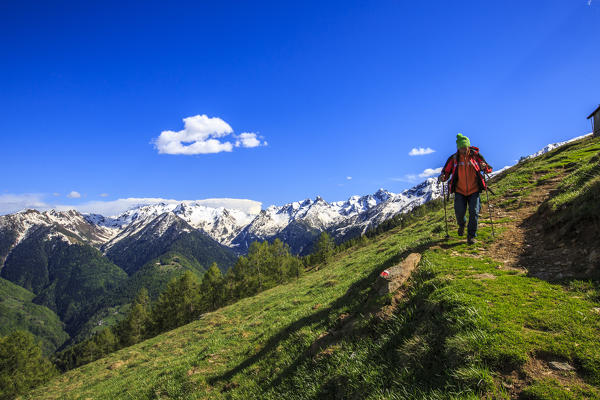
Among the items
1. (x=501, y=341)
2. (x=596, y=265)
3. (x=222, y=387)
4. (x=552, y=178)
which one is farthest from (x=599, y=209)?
(x=552, y=178)

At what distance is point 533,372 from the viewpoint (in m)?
4.22

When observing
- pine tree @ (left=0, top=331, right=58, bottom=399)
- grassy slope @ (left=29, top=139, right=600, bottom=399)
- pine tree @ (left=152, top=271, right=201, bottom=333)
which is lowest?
pine tree @ (left=0, top=331, right=58, bottom=399)

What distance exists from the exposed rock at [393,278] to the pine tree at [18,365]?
248ft

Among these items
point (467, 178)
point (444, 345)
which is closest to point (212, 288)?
point (467, 178)

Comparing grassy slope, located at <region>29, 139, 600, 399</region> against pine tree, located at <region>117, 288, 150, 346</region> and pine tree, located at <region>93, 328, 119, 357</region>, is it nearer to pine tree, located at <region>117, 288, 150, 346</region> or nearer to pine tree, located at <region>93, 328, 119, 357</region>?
pine tree, located at <region>117, 288, 150, 346</region>

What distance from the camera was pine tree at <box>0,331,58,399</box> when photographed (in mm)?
51625

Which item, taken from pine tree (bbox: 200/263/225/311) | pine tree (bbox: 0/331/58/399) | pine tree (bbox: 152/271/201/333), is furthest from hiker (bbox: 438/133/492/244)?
pine tree (bbox: 0/331/58/399)

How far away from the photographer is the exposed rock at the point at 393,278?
8.26 meters

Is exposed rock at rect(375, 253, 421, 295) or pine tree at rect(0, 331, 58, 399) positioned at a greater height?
exposed rock at rect(375, 253, 421, 295)

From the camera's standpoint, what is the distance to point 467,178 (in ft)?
40.1

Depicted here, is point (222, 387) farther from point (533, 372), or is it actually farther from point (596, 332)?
point (596, 332)

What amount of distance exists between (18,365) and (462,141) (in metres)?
84.7

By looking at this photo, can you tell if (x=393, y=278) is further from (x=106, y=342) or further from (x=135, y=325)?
(x=106, y=342)

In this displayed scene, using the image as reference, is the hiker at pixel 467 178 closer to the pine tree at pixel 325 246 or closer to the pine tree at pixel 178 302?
the pine tree at pixel 178 302
